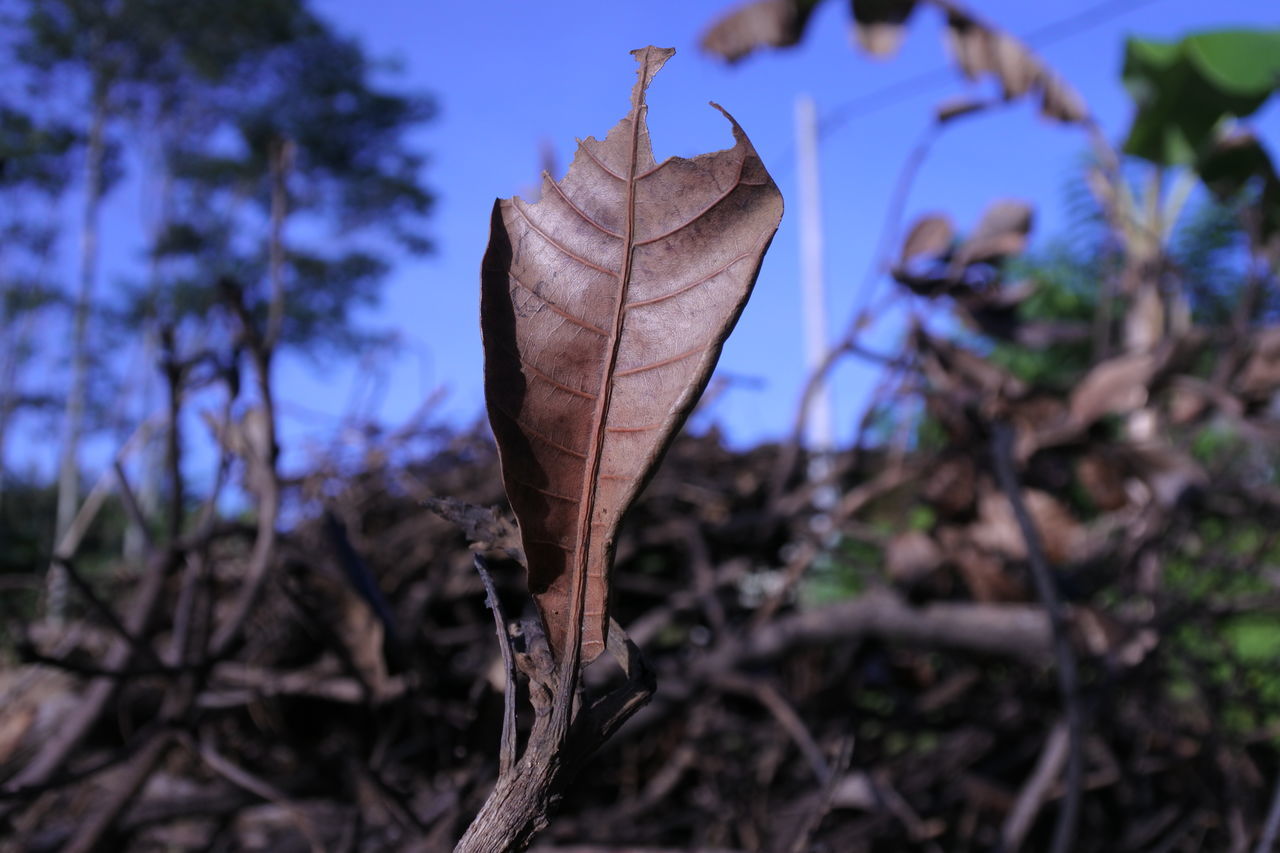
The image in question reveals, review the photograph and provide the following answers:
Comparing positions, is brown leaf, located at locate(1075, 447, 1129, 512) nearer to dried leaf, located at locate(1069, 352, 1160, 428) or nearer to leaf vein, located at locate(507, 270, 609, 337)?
dried leaf, located at locate(1069, 352, 1160, 428)

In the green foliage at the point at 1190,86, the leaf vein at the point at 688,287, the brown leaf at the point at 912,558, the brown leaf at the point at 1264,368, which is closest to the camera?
the leaf vein at the point at 688,287

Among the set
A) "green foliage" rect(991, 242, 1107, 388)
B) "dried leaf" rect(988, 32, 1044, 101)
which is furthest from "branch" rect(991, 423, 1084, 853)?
"green foliage" rect(991, 242, 1107, 388)

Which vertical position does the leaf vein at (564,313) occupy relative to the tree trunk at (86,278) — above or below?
below

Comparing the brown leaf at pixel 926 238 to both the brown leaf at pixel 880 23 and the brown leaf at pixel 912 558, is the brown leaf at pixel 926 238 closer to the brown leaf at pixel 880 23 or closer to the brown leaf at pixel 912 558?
the brown leaf at pixel 912 558

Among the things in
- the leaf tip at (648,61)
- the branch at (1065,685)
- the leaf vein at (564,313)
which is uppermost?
the leaf tip at (648,61)

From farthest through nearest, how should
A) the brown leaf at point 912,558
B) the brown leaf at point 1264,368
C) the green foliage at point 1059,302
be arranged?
the green foliage at point 1059,302, the brown leaf at point 1264,368, the brown leaf at point 912,558

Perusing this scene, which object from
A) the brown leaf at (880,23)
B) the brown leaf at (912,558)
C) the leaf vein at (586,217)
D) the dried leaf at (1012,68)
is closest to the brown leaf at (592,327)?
the leaf vein at (586,217)
